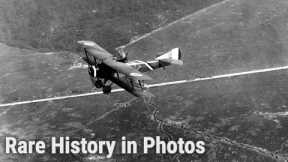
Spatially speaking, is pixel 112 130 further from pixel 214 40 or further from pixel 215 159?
pixel 214 40

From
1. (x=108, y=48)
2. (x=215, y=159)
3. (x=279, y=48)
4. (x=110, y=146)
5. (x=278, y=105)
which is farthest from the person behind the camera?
(x=108, y=48)

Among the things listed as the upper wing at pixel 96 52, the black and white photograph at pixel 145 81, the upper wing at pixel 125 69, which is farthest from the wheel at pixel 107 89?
the upper wing at pixel 96 52

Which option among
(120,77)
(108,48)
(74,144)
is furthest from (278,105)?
(108,48)

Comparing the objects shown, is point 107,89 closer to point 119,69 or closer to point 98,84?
point 98,84

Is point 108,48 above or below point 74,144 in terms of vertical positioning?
above

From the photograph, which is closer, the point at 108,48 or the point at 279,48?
the point at 279,48

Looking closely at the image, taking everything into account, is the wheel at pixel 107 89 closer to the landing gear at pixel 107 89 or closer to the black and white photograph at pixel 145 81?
the landing gear at pixel 107 89

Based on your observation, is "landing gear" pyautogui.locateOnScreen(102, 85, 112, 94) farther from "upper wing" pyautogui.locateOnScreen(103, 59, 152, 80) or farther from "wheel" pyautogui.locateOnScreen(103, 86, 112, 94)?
"upper wing" pyautogui.locateOnScreen(103, 59, 152, 80)
